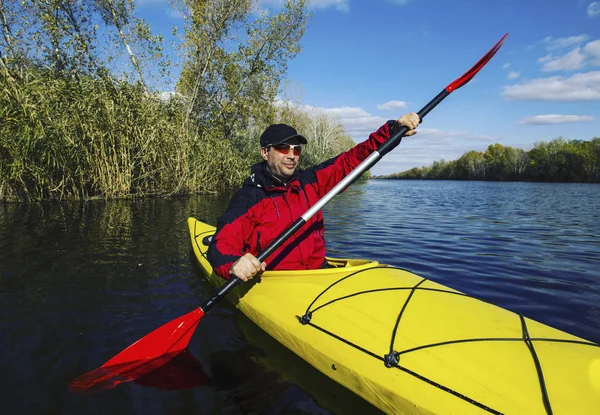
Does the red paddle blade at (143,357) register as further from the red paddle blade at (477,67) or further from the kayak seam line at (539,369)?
the red paddle blade at (477,67)

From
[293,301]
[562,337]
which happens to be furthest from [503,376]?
[293,301]

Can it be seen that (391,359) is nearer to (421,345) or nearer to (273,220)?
(421,345)

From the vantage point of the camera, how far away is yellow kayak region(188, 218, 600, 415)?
5.97 ft

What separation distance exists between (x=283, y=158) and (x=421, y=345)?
Result: 77.7 inches

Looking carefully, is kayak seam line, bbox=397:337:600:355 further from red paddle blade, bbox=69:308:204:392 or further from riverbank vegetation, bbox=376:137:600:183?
riverbank vegetation, bbox=376:137:600:183

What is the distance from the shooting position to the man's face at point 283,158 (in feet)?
11.2

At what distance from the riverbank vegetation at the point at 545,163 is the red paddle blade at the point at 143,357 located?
59.7 meters

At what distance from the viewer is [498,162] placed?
6300cm

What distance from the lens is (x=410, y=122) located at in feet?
11.2

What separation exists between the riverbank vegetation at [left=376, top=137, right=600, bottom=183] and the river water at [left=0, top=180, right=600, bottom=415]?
50088 mm

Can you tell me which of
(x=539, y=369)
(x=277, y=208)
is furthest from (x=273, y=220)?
(x=539, y=369)

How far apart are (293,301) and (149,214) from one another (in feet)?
28.4

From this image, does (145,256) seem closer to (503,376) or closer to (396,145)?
(396,145)

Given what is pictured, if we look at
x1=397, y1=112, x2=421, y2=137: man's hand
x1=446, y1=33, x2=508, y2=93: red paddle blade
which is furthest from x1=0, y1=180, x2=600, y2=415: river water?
x1=446, y1=33, x2=508, y2=93: red paddle blade
